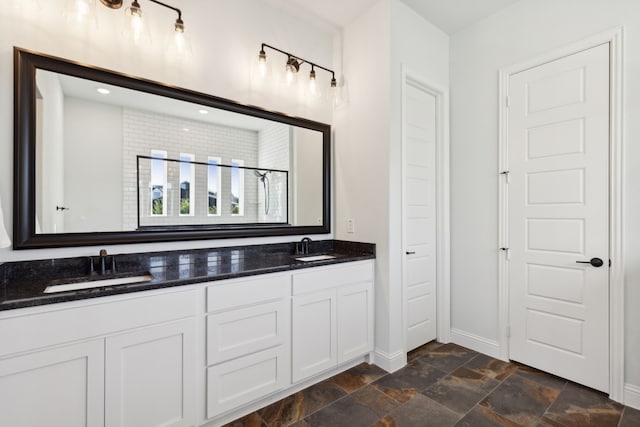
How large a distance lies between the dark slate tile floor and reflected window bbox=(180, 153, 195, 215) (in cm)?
136

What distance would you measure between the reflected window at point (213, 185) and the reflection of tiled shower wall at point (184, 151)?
0.02m

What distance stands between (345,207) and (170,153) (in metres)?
1.47

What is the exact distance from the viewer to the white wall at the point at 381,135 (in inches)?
94.7

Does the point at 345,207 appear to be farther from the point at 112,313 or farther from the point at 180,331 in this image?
the point at 112,313

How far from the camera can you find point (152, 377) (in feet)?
4.88

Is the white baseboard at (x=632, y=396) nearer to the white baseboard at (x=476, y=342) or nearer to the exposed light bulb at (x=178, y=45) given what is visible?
the white baseboard at (x=476, y=342)

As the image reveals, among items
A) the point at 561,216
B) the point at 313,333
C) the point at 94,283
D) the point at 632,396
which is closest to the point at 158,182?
the point at 94,283

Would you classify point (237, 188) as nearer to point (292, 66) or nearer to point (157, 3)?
point (292, 66)

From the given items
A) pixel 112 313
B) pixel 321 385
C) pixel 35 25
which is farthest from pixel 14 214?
pixel 321 385

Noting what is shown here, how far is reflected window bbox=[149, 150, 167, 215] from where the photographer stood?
1927 mm

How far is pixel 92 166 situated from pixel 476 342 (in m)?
Answer: 3.19

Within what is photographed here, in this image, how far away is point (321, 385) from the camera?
219 cm

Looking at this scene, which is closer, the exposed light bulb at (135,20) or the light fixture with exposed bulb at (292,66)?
the exposed light bulb at (135,20)

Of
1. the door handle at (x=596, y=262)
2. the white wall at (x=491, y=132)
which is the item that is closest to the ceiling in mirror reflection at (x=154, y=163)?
the white wall at (x=491, y=132)
